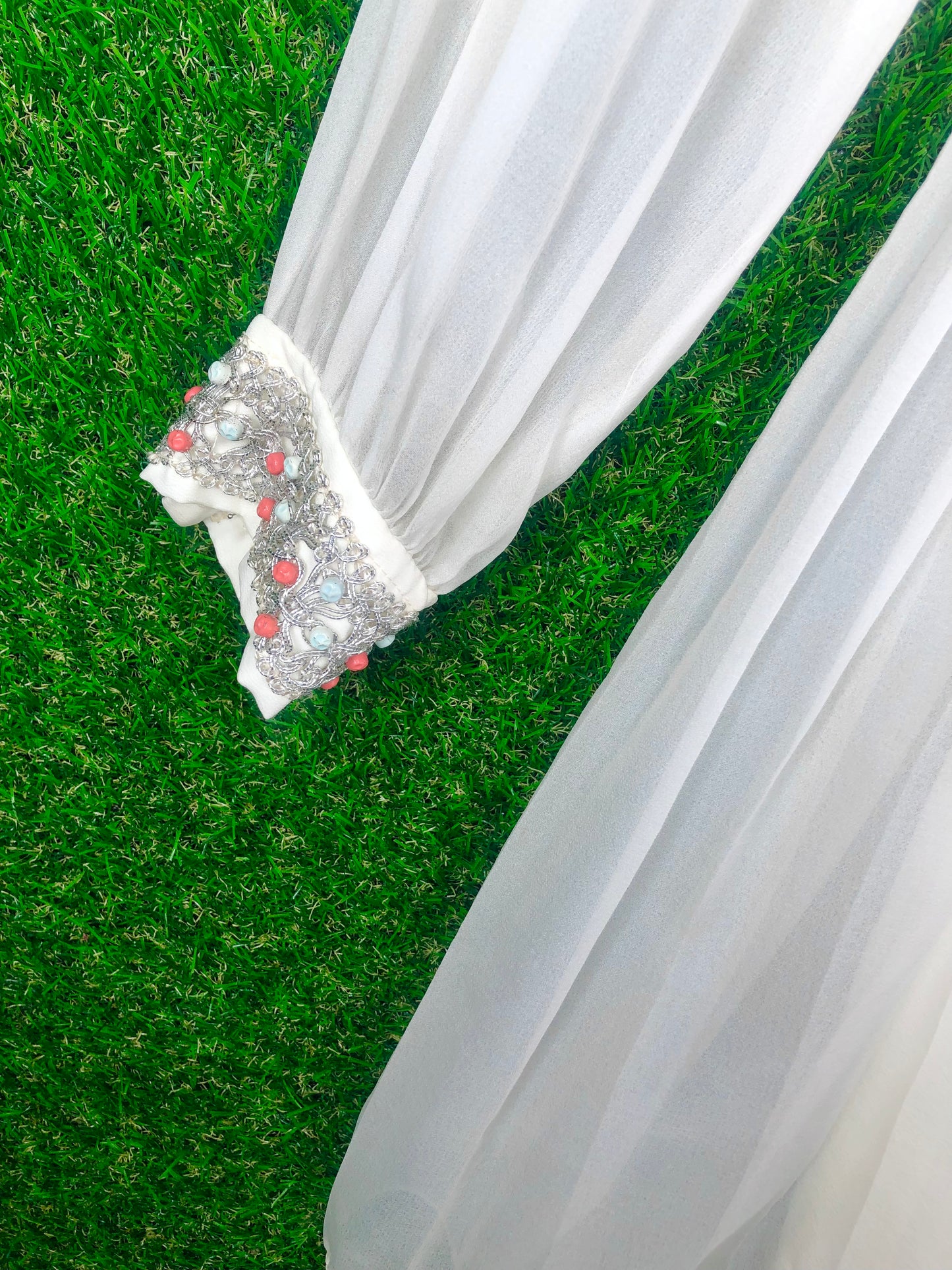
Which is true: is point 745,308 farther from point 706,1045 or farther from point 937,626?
point 706,1045

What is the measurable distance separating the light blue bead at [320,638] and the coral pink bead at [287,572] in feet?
0.12

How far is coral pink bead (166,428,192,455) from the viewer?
635 mm

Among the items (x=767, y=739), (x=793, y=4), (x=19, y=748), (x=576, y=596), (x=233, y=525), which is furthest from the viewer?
(x=19, y=748)

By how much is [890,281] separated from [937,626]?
19cm

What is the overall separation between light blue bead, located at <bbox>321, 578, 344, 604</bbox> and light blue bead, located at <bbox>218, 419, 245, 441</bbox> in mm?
133

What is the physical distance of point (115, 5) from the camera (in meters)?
0.75

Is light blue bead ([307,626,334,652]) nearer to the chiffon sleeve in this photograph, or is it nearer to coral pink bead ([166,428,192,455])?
the chiffon sleeve

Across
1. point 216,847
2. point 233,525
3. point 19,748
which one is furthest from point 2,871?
point 233,525

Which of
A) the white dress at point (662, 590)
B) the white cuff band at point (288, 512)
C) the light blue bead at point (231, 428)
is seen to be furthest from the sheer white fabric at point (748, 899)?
the light blue bead at point (231, 428)

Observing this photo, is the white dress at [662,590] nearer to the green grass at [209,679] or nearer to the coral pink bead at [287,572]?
the coral pink bead at [287,572]

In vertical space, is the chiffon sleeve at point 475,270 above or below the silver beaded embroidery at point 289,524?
above

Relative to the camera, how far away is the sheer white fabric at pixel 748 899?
505 mm

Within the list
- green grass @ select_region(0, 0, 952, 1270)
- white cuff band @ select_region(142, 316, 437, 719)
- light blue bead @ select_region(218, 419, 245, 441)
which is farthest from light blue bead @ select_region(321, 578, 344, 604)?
green grass @ select_region(0, 0, 952, 1270)

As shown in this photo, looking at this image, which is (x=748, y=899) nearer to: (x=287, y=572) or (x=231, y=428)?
(x=287, y=572)
